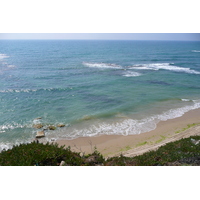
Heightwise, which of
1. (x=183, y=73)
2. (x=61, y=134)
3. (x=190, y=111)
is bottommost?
(x=61, y=134)

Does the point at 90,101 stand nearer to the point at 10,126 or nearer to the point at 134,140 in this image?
the point at 134,140

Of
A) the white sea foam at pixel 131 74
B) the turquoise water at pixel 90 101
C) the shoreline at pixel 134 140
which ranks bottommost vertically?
the shoreline at pixel 134 140

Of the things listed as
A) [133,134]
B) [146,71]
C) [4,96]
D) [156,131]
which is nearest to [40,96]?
[4,96]

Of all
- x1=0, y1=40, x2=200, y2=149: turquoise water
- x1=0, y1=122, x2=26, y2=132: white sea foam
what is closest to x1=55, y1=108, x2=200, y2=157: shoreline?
x1=0, y1=40, x2=200, y2=149: turquoise water

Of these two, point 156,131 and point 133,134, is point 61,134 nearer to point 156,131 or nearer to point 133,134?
point 133,134

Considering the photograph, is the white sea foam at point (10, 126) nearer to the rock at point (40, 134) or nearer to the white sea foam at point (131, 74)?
the rock at point (40, 134)

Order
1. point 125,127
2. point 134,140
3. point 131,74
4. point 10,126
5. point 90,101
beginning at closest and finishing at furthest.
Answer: point 134,140 → point 10,126 → point 125,127 → point 90,101 → point 131,74

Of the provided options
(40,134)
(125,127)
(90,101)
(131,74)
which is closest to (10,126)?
(40,134)

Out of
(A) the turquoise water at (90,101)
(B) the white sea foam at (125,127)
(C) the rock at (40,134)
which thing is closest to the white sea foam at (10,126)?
(A) the turquoise water at (90,101)
